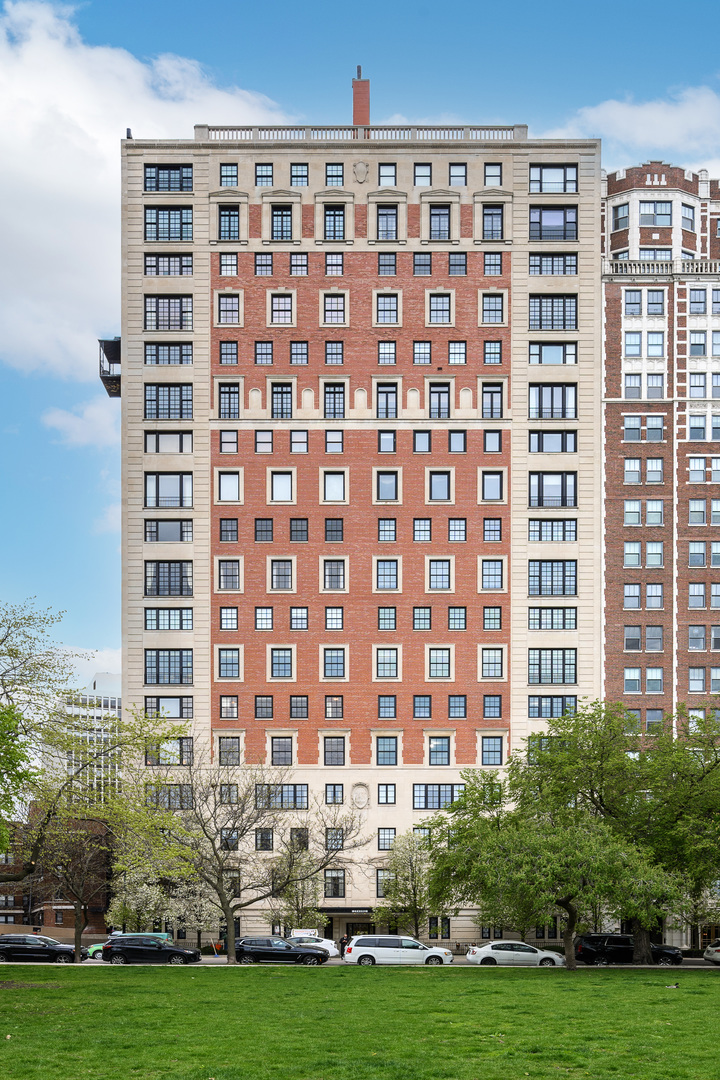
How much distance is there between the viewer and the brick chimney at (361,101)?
90.9m

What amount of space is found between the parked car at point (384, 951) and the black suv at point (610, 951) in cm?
1040

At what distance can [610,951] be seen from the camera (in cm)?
6562

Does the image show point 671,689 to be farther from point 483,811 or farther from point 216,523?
point 216,523

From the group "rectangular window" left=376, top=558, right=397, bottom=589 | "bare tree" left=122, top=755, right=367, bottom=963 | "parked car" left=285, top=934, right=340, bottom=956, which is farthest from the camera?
"rectangular window" left=376, top=558, right=397, bottom=589

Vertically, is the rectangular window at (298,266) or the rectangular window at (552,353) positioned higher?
the rectangular window at (298,266)

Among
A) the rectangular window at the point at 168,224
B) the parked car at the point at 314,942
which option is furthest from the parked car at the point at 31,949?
the rectangular window at the point at 168,224

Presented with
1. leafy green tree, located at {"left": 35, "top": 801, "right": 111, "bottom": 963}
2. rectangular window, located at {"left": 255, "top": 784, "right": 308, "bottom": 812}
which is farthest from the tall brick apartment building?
leafy green tree, located at {"left": 35, "top": 801, "right": 111, "bottom": 963}

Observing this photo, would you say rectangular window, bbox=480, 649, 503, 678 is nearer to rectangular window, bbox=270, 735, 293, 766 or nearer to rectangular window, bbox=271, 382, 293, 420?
rectangular window, bbox=270, 735, 293, 766

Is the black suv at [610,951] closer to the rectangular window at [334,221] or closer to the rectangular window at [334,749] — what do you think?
the rectangular window at [334,749]

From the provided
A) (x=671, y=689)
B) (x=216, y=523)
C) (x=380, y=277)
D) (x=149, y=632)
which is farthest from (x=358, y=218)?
(x=671, y=689)

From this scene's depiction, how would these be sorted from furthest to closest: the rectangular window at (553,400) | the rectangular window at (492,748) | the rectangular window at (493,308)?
1. the rectangular window at (493,308)
2. the rectangular window at (553,400)
3. the rectangular window at (492,748)

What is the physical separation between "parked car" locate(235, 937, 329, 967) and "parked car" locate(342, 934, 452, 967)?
181 centimetres

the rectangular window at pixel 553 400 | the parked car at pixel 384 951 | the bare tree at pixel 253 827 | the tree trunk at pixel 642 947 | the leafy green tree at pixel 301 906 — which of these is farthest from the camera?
the rectangular window at pixel 553 400

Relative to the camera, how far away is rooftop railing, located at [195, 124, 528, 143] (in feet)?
282
